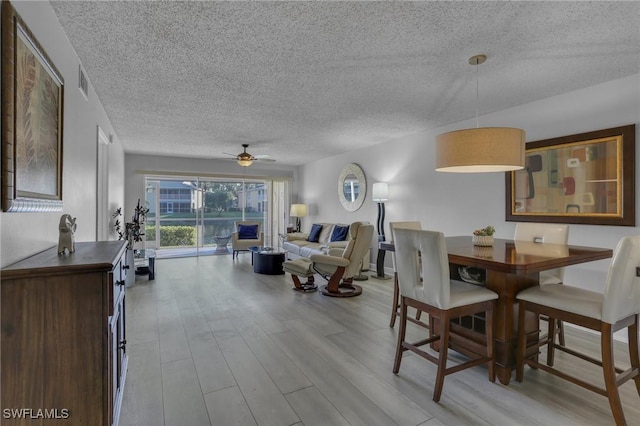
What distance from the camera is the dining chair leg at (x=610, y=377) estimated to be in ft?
5.67

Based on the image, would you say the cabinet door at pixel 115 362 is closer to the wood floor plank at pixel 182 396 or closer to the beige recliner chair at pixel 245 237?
the wood floor plank at pixel 182 396

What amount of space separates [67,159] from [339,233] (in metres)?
4.71

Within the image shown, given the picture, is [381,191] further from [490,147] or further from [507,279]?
[507,279]

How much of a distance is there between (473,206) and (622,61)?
206 centimetres

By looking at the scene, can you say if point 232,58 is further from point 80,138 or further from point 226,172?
point 226,172

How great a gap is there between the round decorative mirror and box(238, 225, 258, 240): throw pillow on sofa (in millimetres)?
2246

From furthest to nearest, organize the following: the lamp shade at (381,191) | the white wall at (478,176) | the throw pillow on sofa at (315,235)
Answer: the throw pillow on sofa at (315,235) < the lamp shade at (381,191) < the white wall at (478,176)

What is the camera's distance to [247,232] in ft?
24.9

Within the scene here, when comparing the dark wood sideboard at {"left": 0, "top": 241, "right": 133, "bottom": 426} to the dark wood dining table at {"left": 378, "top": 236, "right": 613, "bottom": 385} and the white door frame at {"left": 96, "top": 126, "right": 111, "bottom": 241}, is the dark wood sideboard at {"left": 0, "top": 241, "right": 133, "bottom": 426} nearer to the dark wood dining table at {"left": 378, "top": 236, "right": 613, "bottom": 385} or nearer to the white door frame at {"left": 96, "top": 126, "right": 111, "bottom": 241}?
the dark wood dining table at {"left": 378, "top": 236, "right": 613, "bottom": 385}

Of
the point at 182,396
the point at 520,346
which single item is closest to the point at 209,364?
the point at 182,396

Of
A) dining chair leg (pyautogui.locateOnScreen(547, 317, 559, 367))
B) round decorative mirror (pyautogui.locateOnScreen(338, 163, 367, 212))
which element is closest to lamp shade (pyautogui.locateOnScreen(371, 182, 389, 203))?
round decorative mirror (pyautogui.locateOnScreen(338, 163, 367, 212))

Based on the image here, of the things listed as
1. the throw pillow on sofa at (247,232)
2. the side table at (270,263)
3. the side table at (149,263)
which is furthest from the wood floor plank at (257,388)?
the throw pillow on sofa at (247,232)

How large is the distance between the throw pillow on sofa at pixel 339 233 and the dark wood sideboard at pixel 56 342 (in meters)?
5.00

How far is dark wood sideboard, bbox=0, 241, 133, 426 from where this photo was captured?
3.95ft
